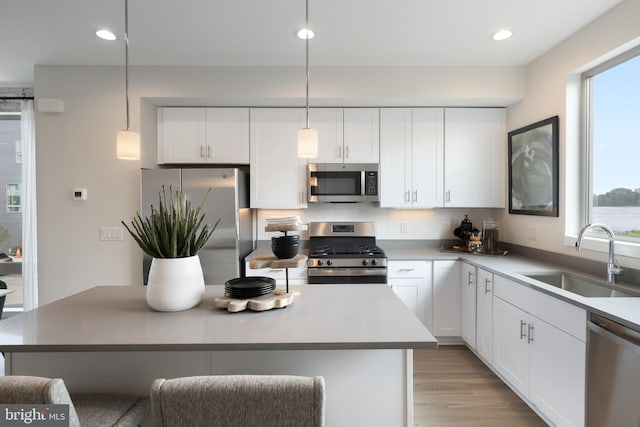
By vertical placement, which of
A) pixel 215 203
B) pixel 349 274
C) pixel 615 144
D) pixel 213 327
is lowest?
pixel 349 274

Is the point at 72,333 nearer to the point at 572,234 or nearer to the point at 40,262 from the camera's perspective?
the point at 40,262

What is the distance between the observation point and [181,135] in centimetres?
338

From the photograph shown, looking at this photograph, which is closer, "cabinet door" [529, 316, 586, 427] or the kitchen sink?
"cabinet door" [529, 316, 586, 427]

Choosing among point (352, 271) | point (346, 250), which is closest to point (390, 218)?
point (346, 250)

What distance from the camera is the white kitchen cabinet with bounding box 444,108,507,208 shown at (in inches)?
135

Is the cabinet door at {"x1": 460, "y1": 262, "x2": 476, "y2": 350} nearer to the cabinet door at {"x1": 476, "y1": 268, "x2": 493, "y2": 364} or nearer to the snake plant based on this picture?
the cabinet door at {"x1": 476, "y1": 268, "x2": 493, "y2": 364}

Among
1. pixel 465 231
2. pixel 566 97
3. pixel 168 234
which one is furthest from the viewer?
pixel 465 231

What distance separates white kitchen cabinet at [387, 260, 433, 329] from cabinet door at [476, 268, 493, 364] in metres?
0.44

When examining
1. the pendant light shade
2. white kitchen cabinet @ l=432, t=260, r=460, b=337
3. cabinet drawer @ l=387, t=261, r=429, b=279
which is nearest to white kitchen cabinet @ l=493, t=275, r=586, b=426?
white kitchen cabinet @ l=432, t=260, r=460, b=337

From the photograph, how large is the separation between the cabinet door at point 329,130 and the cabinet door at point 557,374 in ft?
7.11

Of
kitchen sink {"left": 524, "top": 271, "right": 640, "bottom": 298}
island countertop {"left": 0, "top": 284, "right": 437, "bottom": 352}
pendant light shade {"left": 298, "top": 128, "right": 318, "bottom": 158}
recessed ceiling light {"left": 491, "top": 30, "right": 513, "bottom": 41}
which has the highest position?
recessed ceiling light {"left": 491, "top": 30, "right": 513, "bottom": 41}

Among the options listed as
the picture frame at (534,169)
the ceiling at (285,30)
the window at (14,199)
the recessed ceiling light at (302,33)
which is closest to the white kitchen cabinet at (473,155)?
the picture frame at (534,169)

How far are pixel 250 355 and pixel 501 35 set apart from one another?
9.07 ft

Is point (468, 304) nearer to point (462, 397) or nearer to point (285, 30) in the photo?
point (462, 397)
